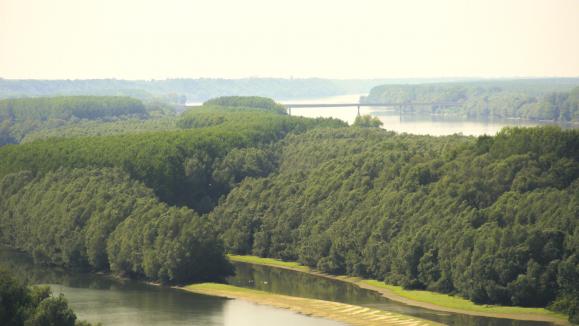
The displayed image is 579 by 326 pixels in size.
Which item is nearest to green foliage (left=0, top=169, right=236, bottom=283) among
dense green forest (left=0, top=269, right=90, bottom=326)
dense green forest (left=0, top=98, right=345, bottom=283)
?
dense green forest (left=0, top=98, right=345, bottom=283)

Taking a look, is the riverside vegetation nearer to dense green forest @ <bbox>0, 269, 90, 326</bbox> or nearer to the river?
the river

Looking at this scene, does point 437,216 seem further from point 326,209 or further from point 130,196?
point 130,196

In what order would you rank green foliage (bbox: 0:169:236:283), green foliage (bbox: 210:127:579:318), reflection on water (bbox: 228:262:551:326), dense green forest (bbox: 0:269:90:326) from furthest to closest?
green foliage (bbox: 0:169:236:283) → green foliage (bbox: 210:127:579:318) → reflection on water (bbox: 228:262:551:326) → dense green forest (bbox: 0:269:90:326)

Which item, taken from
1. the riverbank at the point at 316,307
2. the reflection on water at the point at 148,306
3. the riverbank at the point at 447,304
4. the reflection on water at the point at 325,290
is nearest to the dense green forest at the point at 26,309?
the reflection on water at the point at 148,306

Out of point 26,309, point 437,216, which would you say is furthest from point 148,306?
point 437,216

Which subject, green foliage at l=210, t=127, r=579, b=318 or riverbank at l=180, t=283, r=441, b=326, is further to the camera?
green foliage at l=210, t=127, r=579, b=318

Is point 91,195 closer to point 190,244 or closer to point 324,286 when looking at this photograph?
point 190,244

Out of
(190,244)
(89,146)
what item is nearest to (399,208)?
(190,244)
